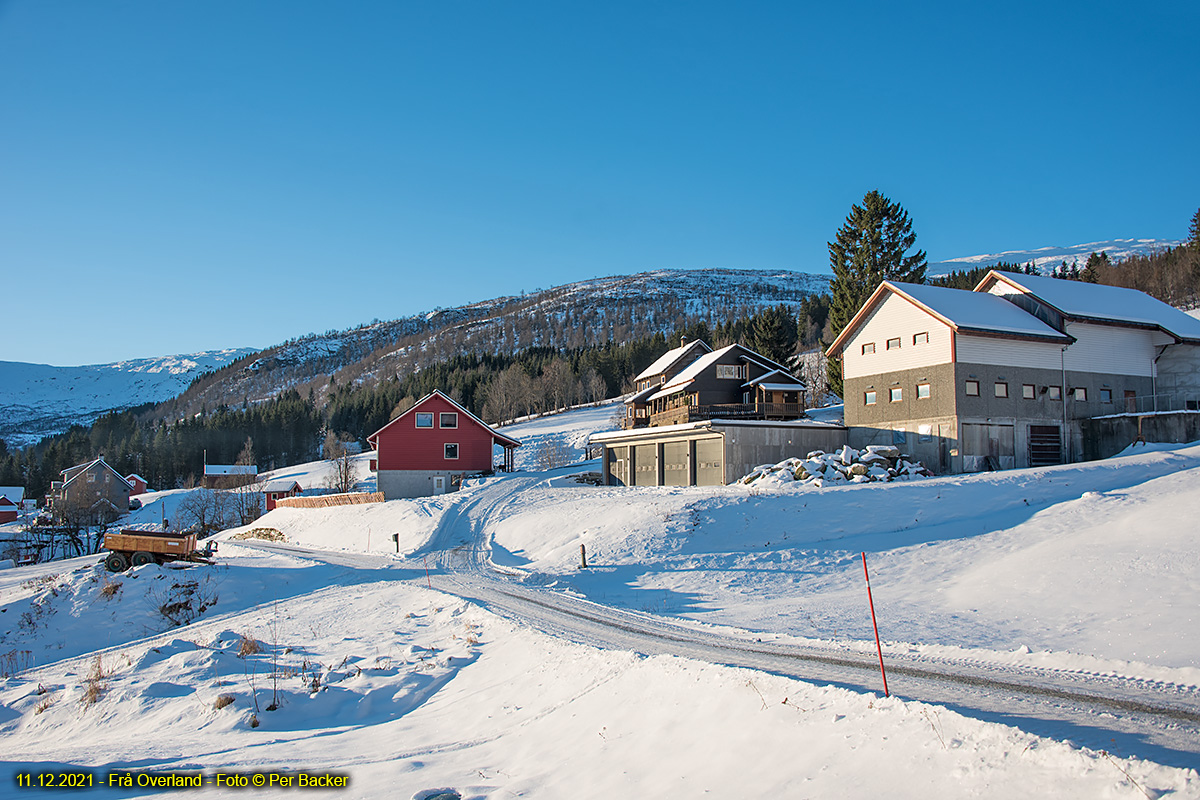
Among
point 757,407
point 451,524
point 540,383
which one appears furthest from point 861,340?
point 540,383

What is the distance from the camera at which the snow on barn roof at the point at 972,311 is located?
1366 inches

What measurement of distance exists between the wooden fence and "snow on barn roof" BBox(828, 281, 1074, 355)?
1237 inches

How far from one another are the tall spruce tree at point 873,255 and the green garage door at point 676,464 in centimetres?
2506

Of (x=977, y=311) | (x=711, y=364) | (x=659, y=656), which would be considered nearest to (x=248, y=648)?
(x=659, y=656)

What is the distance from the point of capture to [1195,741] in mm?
6863

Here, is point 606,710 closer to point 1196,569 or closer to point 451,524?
point 1196,569

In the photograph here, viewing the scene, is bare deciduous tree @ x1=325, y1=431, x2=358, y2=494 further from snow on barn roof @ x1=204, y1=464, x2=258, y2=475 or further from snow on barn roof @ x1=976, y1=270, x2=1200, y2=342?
snow on barn roof @ x1=976, y1=270, x2=1200, y2=342

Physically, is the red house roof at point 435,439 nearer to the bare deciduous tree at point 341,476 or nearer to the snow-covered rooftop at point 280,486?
the bare deciduous tree at point 341,476

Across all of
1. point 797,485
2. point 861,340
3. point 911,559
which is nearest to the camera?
point 911,559

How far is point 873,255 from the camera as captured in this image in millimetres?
59156

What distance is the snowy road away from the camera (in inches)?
279

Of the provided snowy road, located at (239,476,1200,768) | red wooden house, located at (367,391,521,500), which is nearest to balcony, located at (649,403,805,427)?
red wooden house, located at (367,391,521,500)

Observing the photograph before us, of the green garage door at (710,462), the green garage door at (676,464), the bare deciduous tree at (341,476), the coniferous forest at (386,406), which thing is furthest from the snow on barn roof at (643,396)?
the coniferous forest at (386,406)

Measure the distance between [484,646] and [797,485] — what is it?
63.2ft
